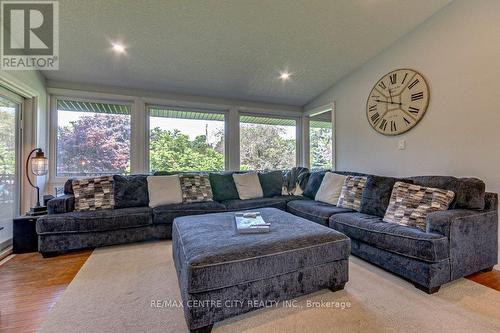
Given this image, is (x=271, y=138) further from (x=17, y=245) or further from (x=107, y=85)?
(x=17, y=245)

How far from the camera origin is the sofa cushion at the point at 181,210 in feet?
9.58

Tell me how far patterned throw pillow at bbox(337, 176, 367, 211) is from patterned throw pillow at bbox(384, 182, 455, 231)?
476mm

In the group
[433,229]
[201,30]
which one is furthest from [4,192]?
[433,229]

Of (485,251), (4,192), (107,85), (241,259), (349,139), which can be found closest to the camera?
(241,259)

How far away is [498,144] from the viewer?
2215 mm

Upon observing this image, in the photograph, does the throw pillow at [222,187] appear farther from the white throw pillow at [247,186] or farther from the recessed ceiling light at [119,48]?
the recessed ceiling light at [119,48]

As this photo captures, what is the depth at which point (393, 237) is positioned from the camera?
2.00 meters

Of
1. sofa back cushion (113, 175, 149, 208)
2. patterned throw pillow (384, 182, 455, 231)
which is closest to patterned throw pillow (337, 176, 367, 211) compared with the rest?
patterned throw pillow (384, 182, 455, 231)

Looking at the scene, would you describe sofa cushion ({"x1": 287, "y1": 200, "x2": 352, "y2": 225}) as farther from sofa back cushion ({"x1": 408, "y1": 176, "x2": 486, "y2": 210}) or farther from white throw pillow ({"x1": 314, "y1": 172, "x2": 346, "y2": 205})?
sofa back cushion ({"x1": 408, "y1": 176, "x2": 486, "y2": 210})

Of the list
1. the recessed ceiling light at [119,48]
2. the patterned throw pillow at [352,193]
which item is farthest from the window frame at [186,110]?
the patterned throw pillow at [352,193]

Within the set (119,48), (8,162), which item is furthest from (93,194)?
(119,48)

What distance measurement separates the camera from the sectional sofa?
1844 mm

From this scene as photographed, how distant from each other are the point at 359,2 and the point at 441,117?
1.59 metres

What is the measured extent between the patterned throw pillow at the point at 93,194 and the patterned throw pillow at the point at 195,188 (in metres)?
0.91
